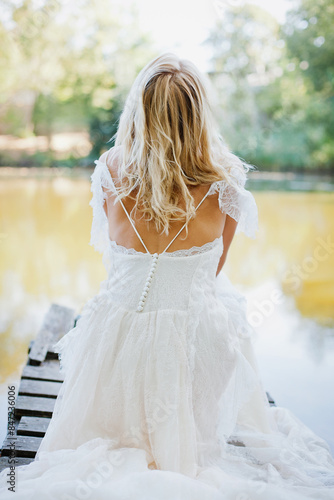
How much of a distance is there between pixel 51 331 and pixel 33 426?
85 cm

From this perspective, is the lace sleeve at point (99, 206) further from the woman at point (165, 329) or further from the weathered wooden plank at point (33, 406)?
the weathered wooden plank at point (33, 406)

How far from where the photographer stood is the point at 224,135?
13922 millimetres

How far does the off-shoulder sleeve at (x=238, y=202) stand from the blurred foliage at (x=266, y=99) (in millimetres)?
12425

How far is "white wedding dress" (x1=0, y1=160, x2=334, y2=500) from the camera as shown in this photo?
→ 1220mm

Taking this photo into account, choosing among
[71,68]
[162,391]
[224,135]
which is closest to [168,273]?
[162,391]

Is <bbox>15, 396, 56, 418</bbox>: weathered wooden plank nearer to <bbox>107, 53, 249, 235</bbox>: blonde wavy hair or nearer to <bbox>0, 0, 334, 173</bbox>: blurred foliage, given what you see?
<bbox>107, 53, 249, 235</bbox>: blonde wavy hair

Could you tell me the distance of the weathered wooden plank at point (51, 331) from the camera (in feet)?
7.61

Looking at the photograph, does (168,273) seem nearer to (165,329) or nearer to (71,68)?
(165,329)

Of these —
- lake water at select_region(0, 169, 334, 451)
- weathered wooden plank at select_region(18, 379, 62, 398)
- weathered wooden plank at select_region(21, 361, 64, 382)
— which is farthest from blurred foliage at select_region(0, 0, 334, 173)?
weathered wooden plank at select_region(18, 379, 62, 398)

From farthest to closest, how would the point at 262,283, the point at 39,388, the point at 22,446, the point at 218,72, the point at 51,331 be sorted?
the point at 218,72 → the point at 262,283 → the point at 51,331 → the point at 39,388 → the point at 22,446

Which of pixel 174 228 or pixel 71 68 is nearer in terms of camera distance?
pixel 174 228

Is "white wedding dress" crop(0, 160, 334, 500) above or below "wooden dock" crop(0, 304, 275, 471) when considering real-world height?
above

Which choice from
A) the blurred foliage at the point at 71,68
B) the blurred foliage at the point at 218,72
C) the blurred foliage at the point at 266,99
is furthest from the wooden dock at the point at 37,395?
the blurred foliage at the point at 71,68

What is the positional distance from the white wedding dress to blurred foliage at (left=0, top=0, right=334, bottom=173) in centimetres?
1216
